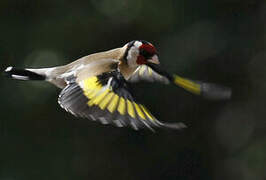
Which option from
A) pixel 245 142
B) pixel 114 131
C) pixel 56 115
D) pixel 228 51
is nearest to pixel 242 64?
pixel 228 51

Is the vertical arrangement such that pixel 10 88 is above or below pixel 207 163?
above

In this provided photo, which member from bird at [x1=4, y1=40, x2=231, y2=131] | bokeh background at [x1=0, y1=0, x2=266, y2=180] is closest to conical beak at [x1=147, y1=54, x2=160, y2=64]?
bird at [x1=4, y1=40, x2=231, y2=131]

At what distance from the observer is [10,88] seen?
3.26 meters

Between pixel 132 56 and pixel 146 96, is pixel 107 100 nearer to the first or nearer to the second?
pixel 132 56

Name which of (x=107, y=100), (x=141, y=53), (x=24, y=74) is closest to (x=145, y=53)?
(x=141, y=53)

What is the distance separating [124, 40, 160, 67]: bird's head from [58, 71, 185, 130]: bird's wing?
0.05 meters

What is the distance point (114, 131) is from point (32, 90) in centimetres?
52

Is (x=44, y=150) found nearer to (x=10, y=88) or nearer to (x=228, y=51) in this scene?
(x=10, y=88)

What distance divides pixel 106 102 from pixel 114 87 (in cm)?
4

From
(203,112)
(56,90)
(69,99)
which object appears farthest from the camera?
(203,112)

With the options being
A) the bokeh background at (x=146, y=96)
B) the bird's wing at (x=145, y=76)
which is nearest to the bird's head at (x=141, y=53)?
the bird's wing at (x=145, y=76)

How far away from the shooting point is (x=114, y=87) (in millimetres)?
1264

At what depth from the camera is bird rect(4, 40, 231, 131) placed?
114cm
